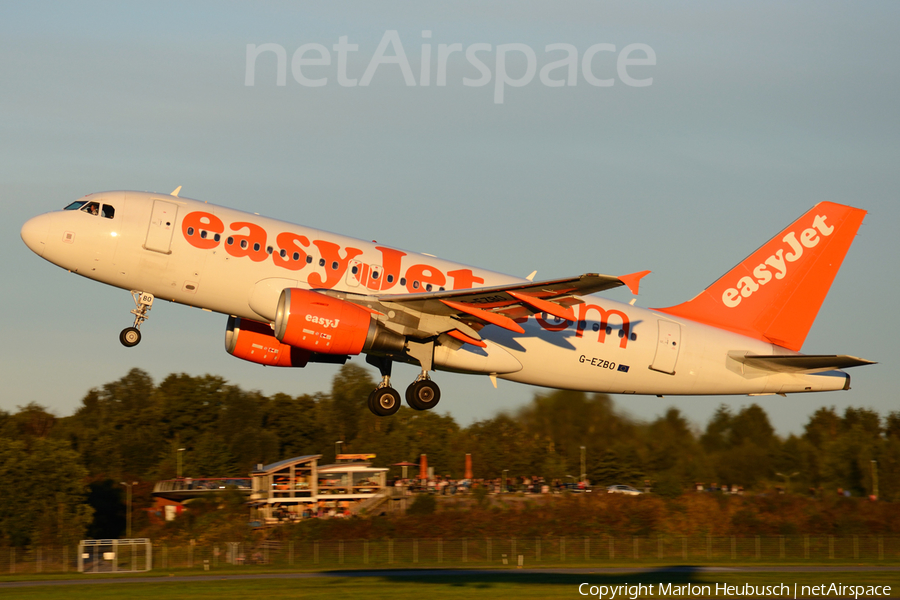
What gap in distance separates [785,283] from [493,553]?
20067 millimetres

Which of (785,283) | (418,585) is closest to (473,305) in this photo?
(418,585)

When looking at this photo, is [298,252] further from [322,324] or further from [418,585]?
[418,585]

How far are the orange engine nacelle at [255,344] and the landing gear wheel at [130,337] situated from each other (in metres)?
3.18

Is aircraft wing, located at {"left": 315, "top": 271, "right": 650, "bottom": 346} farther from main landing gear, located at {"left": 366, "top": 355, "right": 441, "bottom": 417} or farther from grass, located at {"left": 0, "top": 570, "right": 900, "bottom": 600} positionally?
grass, located at {"left": 0, "top": 570, "right": 900, "bottom": 600}

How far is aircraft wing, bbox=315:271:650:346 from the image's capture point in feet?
92.7

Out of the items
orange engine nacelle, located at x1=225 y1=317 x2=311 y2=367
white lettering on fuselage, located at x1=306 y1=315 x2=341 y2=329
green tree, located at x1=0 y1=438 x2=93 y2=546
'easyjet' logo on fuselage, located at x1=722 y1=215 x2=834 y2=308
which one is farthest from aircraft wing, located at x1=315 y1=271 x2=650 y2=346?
green tree, located at x1=0 y1=438 x2=93 y2=546

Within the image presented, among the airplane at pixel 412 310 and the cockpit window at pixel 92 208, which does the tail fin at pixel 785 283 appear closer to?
the airplane at pixel 412 310

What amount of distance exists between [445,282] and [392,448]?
218 feet

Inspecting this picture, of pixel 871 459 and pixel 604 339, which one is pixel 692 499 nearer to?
pixel 871 459

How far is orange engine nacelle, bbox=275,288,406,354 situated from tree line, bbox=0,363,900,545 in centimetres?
4044

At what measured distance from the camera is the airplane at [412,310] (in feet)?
97.7

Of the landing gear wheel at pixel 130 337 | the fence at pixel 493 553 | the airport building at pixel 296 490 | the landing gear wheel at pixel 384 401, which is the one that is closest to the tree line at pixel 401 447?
the airport building at pixel 296 490

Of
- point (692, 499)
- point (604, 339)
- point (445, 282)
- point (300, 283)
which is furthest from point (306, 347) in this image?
point (692, 499)

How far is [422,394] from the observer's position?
1277 inches
